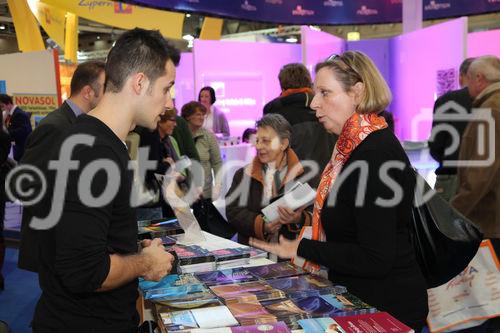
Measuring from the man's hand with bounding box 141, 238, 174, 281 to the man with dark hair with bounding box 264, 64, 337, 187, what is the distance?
1668 millimetres

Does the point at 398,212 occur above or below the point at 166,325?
above

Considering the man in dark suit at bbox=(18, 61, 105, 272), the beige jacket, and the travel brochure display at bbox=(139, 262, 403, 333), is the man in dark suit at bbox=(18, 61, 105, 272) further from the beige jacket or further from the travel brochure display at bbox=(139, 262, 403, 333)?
the beige jacket

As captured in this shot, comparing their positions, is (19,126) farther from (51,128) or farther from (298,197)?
(298,197)

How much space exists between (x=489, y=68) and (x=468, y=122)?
37 centimetres

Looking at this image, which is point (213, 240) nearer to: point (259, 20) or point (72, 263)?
point (72, 263)

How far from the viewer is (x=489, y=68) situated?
3.18 metres

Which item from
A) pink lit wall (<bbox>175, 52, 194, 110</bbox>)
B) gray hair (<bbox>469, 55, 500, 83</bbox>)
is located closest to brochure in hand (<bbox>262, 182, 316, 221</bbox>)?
gray hair (<bbox>469, 55, 500, 83</bbox>)

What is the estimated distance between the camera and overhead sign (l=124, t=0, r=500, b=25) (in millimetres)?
7234

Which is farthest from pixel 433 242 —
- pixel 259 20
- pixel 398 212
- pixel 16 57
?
pixel 259 20

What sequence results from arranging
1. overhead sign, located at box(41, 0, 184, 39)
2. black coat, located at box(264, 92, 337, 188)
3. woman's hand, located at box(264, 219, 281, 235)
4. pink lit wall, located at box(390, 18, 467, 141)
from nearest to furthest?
woman's hand, located at box(264, 219, 281, 235) → black coat, located at box(264, 92, 337, 188) → pink lit wall, located at box(390, 18, 467, 141) → overhead sign, located at box(41, 0, 184, 39)

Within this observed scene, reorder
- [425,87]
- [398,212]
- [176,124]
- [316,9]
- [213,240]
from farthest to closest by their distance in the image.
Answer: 1. [316,9]
2. [425,87]
3. [176,124]
4. [213,240]
5. [398,212]

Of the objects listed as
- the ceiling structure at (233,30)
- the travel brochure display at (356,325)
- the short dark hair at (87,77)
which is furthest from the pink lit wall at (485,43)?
the travel brochure display at (356,325)

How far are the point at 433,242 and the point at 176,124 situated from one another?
2781 mm

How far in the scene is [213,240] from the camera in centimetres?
251
